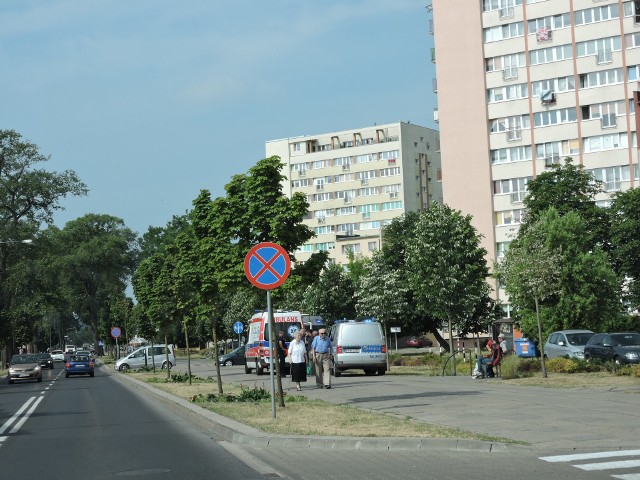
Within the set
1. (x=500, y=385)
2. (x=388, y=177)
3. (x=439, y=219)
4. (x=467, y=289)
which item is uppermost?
(x=388, y=177)

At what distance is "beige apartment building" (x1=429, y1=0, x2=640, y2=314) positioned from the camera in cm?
8106

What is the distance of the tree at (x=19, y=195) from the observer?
68375 mm

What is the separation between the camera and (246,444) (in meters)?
14.8

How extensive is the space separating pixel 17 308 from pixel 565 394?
64.7 metres

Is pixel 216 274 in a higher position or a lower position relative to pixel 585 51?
lower

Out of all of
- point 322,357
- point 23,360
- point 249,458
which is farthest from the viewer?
point 23,360

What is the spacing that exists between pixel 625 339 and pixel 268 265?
1975cm

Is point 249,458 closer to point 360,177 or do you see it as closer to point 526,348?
point 526,348

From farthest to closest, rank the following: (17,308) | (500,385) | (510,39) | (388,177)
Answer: (388,177), (510,39), (17,308), (500,385)

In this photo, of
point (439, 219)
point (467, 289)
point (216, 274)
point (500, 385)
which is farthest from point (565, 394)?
point (439, 219)

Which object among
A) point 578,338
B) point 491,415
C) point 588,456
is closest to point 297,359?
point 491,415

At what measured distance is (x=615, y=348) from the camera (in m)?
32.8

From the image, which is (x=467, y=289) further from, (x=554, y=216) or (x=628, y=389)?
(x=628, y=389)

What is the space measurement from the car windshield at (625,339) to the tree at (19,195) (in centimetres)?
4595
